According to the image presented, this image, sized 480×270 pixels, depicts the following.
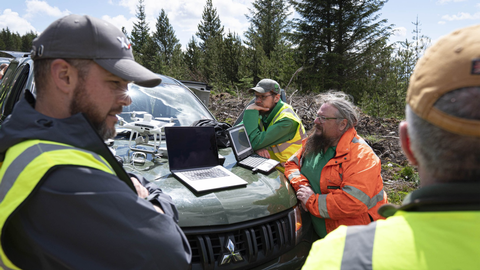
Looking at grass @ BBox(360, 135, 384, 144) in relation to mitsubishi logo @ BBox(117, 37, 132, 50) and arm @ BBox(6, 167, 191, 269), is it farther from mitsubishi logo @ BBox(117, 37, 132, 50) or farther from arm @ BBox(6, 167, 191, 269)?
arm @ BBox(6, 167, 191, 269)

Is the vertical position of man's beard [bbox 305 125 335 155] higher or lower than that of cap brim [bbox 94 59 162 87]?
lower

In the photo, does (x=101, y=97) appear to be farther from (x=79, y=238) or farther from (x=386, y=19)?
(x=386, y=19)

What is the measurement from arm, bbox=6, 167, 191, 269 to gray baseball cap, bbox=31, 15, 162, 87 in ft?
1.67

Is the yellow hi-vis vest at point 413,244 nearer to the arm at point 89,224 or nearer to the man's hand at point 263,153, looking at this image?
the arm at point 89,224

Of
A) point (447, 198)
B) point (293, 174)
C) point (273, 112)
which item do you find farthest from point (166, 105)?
point (447, 198)

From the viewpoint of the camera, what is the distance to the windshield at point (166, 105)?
374 cm

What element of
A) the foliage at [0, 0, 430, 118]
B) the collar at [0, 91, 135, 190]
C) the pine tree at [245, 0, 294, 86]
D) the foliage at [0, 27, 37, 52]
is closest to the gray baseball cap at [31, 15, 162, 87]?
the collar at [0, 91, 135, 190]

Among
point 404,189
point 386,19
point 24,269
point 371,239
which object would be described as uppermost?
point 386,19

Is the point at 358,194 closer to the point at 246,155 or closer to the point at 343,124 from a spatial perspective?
the point at 343,124

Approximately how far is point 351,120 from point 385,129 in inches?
238

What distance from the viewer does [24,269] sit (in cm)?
108

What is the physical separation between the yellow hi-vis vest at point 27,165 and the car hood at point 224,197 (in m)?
1.10

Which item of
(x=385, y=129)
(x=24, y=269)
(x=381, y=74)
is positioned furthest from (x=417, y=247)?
(x=381, y=74)

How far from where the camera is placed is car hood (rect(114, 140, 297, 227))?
215 cm
